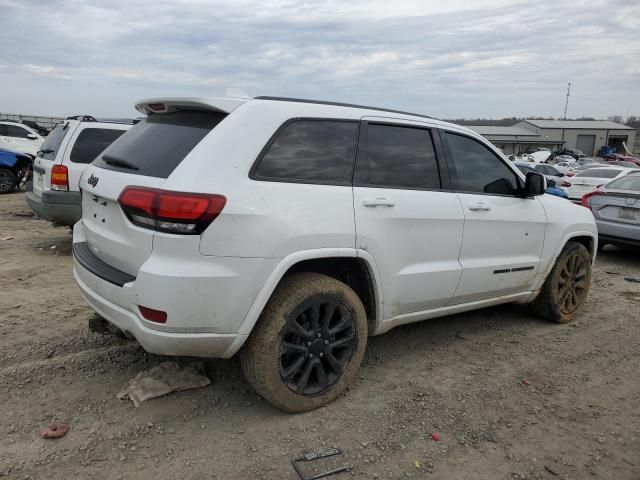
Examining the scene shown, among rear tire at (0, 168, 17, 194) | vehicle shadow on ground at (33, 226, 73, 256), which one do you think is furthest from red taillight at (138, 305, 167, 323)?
rear tire at (0, 168, 17, 194)

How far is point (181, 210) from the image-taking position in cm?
263

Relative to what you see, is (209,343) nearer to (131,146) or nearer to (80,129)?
(131,146)

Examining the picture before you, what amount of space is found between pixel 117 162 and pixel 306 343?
1.64m

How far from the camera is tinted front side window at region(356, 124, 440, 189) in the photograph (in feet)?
11.2

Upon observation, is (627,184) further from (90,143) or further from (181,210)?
(90,143)

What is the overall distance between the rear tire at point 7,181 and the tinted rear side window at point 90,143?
8.12 meters

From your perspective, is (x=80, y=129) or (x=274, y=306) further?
(x=80, y=129)

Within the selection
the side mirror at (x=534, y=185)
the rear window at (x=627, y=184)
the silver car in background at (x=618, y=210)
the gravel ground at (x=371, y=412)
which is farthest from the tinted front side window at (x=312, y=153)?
the rear window at (x=627, y=184)

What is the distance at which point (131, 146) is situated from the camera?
3.27m

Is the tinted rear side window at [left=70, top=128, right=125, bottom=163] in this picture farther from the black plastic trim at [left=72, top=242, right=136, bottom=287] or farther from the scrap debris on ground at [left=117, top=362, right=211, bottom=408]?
the scrap debris on ground at [left=117, top=362, right=211, bottom=408]

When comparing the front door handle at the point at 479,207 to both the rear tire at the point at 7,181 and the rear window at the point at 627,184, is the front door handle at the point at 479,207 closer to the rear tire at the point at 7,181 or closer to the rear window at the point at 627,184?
the rear window at the point at 627,184

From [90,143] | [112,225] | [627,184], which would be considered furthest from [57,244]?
[627,184]

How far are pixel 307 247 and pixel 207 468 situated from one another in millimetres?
1286

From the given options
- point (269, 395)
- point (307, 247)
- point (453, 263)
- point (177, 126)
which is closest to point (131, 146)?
point (177, 126)
